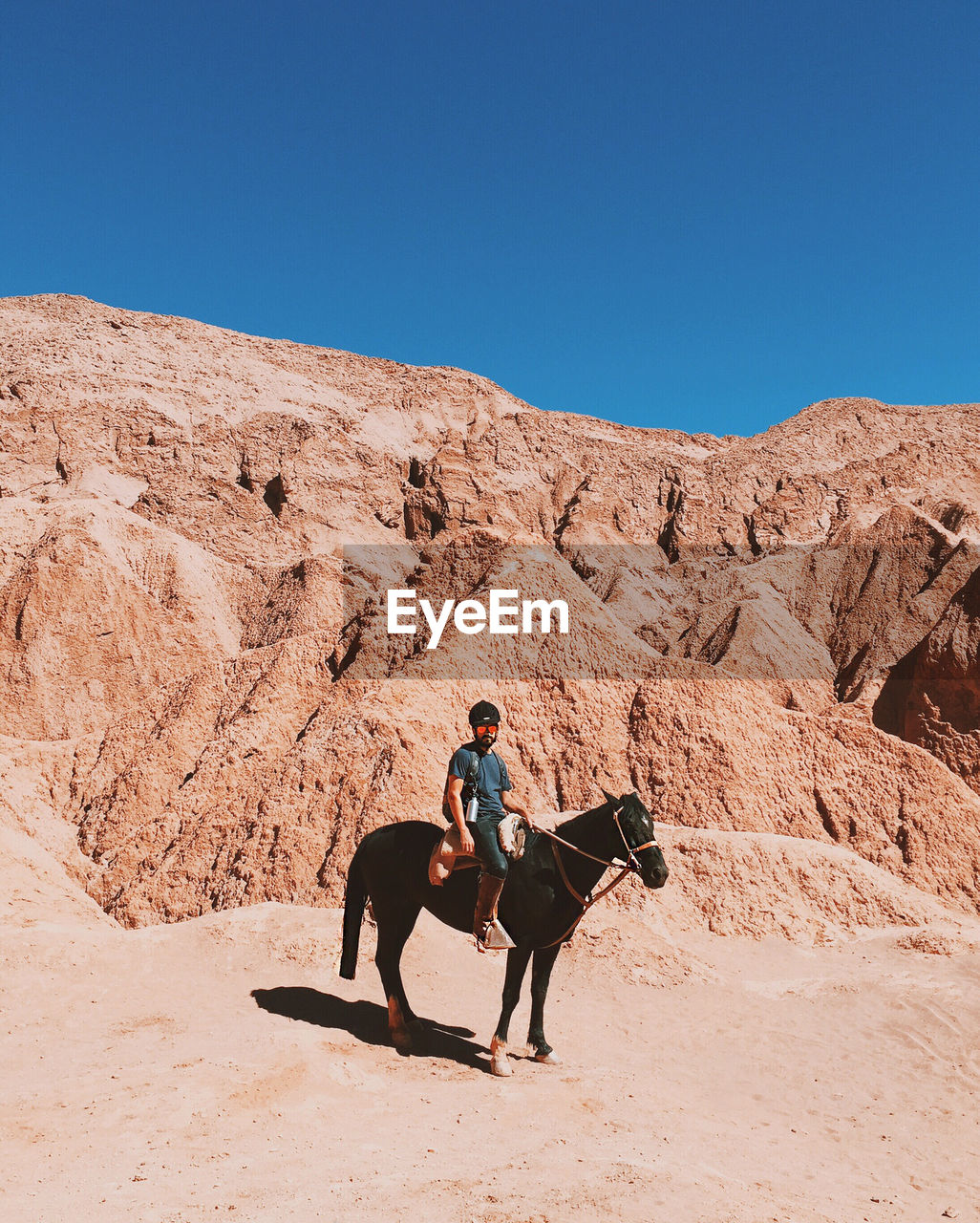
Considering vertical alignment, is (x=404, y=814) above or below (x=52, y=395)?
below

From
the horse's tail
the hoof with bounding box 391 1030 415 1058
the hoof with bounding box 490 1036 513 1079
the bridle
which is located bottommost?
the hoof with bounding box 391 1030 415 1058

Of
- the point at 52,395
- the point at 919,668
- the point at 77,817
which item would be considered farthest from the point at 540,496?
the point at 77,817

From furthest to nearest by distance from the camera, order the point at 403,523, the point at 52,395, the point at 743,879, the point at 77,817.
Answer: the point at 52,395 → the point at 403,523 → the point at 77,817 → the point at 743,879

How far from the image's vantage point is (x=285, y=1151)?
5.96m

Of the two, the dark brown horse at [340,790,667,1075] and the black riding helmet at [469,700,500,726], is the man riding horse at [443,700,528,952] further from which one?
the dark brown horse at [340,790,667,1075]

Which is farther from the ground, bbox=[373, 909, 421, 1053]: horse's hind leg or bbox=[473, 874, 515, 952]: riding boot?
bbox=[473, 874, 515, 952]: riding boot

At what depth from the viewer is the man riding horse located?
7859 mm

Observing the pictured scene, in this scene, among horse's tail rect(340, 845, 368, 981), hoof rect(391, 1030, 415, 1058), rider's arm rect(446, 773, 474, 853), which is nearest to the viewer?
rider's arm rect(446, 773, 474, 853)

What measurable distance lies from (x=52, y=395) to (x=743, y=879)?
160 feet

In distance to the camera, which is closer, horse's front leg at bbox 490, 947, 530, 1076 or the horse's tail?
horse's front leg at bbox 490, 947, 530, 1076

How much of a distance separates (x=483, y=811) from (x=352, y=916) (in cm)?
220

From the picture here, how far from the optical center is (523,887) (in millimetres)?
8180

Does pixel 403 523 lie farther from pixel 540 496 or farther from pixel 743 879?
pixel 743 879

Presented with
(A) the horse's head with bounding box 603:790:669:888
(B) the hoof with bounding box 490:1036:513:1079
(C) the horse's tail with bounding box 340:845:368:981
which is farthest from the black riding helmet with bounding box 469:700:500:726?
(B) the hoof with bounding box 490:1036:513:1079
